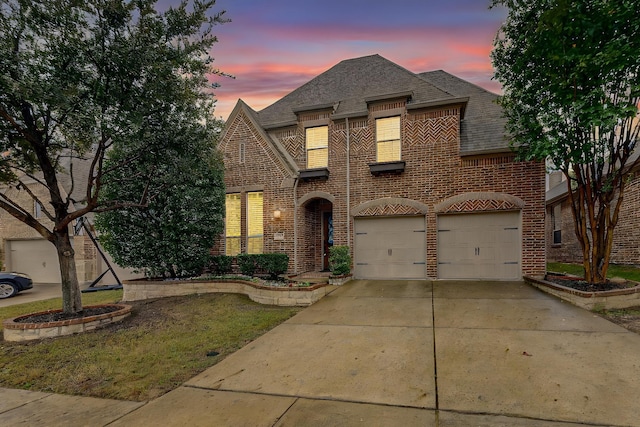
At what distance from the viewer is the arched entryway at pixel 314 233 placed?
12367 millimetres

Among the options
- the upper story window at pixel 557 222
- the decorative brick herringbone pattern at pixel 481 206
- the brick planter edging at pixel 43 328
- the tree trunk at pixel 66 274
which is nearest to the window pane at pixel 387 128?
the decorative brick herringbone pattern at pixel 481 206

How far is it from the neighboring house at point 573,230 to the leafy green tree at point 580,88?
17.2 feet

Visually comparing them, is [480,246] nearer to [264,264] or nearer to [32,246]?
[264,264]

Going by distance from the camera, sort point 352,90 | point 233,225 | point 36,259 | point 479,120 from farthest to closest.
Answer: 1. point 36,259
2. point 352,90
3. point 233,225
4. point 479,120

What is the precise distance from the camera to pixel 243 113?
13.0 metres

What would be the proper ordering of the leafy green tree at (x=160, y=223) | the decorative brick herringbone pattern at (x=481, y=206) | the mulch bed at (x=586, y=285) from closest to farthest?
the mulch bed at (x=586, y=285) → the decorative brick herringbone pattern at (x=481, y=206) → the leafy green tree at (x=160, y=223)

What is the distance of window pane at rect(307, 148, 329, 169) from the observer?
41.2 feet

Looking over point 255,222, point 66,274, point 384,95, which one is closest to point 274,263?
point 255,222

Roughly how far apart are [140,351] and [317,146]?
369 inches

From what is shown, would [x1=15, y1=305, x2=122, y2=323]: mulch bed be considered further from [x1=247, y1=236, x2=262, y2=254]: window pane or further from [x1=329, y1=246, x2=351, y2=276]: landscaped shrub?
[x1=329, y1=246, x2=351, y2=276]: landscaped shrub

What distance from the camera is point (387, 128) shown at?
38.6ft

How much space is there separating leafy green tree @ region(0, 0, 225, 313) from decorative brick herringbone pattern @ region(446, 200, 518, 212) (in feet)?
29.0

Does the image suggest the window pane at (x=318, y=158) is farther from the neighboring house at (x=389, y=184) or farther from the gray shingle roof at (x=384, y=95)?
the gray shingle roof at (x=384, y=95)

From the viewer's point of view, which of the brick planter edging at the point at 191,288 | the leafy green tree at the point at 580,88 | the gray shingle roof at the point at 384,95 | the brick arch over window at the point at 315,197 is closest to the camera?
the leafy green tree at the point at 580,88
